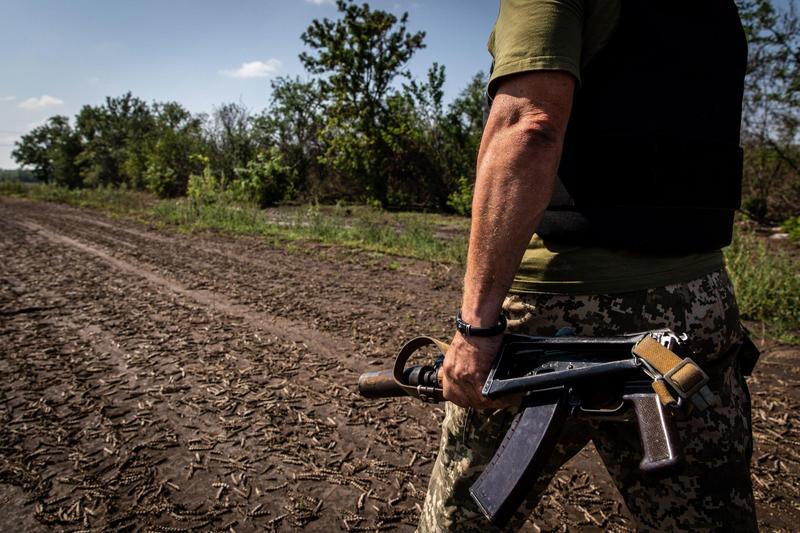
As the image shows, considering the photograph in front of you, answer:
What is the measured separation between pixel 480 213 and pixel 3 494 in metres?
2.78

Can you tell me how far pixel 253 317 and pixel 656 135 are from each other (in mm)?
4676

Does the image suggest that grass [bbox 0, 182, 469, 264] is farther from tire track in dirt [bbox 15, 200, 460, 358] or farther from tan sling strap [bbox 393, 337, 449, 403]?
tan sling strap [bbox 393, 337, 449, 403]

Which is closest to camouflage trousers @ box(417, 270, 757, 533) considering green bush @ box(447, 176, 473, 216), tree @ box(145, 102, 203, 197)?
green bush @ box(447, 176, 473, 216)

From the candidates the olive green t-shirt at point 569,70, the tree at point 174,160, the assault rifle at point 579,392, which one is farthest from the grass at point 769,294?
→ the tree at point 174,160

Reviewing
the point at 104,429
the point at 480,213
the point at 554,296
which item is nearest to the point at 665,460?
the point at 554,296

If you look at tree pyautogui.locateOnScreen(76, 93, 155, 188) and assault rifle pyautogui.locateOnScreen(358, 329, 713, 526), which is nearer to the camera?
assault rifle pyautogui.locateOnScreen(358, 329, 713, 526)

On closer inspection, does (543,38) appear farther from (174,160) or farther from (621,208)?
(174,160)

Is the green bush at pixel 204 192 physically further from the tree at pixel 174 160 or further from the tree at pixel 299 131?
the tree at pixel 174 160

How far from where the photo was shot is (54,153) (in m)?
50.8

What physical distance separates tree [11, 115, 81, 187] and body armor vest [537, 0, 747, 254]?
5562cm

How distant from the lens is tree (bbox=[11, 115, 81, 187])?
49.0m

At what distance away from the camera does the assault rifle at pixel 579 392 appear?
1003 mm

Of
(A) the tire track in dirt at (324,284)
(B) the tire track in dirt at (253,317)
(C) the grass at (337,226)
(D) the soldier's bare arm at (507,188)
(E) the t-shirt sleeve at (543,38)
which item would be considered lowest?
(B) the tire track in dirt at (253,317)

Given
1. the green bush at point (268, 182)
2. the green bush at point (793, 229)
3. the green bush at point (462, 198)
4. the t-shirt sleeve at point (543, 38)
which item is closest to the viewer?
the t-shirt sleeve at point (543, 38)
